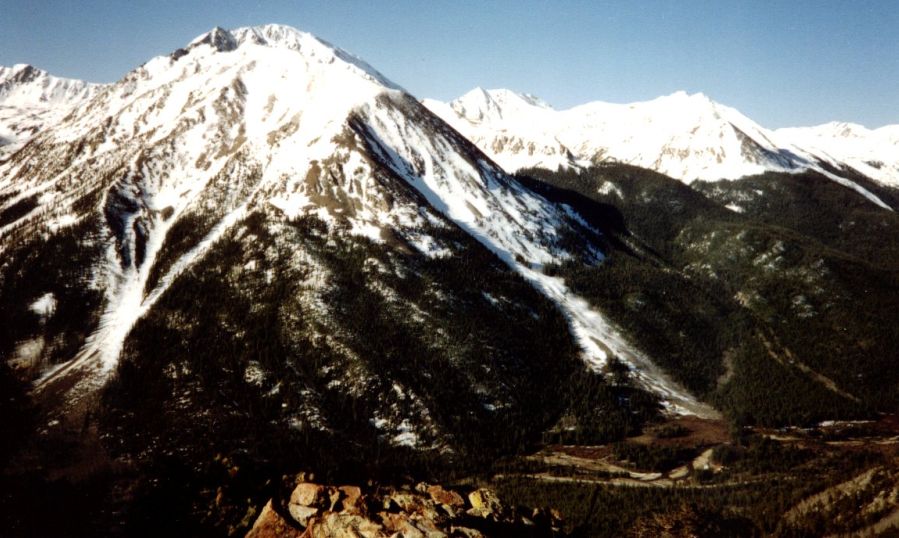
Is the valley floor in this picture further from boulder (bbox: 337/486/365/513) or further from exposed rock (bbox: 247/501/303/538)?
exposed rock (bbox: 247/501/303/538)

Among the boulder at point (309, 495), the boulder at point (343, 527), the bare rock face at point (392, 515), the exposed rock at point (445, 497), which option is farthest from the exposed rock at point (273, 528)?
the exposed rock at point (445, 497)

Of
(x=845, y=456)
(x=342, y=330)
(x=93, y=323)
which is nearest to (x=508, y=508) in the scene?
(x=342, y=330)

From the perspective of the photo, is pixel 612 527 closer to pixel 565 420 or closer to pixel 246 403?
pixel 565 420

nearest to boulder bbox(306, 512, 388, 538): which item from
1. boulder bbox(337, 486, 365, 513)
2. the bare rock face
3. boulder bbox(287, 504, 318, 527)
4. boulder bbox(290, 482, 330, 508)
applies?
the bare rock face

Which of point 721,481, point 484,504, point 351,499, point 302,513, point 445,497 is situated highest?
point 351,499

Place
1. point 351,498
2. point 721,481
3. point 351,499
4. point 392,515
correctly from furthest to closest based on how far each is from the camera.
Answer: point 721,481
point 351,498
point 351,499
point 392,515

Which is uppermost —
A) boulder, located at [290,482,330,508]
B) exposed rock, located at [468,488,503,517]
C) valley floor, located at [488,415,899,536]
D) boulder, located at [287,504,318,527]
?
boulder, located at [290,482,330,508]

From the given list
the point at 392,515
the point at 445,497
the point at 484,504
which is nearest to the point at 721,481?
the point at 484,504

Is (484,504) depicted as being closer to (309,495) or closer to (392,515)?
(392,515)

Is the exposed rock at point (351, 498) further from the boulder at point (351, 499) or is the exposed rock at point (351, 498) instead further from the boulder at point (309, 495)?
the boulder at point (309, 495)
